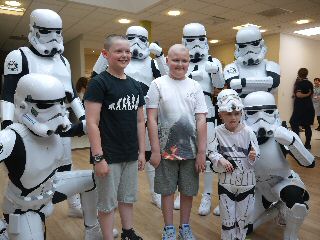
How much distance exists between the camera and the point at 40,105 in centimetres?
173

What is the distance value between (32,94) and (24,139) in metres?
0.25

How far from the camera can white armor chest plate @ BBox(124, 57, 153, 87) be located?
286 cm

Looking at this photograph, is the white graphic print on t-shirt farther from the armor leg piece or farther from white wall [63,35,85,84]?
white wall [63,35,85,84]

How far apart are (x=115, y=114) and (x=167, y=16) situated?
555cm

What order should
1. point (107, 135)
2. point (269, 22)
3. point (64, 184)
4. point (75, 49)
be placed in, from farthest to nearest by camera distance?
point (75, 49) → point (269, 22) → point (64, 184) → point (107, 135)

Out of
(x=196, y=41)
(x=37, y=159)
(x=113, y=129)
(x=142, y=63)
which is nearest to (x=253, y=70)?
(x=196, y=41)

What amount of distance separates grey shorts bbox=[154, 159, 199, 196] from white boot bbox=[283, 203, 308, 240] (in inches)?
25.8

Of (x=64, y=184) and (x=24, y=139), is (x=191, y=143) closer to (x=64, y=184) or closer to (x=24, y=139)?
(x=64, y=184)

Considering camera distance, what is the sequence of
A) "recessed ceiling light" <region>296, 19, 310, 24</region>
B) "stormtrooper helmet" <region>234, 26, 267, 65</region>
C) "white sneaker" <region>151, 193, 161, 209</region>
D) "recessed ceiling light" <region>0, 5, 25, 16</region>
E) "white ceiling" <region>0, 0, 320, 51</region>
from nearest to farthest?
"stormtrooper helmet" <region>234, 26, 267, 65</region>
"white sneaker" <region>151, 193, 161, 209</region>
"white ceiling" <region>0, 0, 320, 51</region>
"recessed ceiling light" <region>0, 5, 25, 16</region>
"recessed ceiling light" <region>296, 19, 310, 24</region>

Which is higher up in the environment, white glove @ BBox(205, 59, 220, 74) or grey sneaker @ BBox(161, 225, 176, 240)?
white glove @ BBox(205, 59, 220, 74)

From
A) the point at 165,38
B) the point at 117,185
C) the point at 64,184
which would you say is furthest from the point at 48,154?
the point at 165,38

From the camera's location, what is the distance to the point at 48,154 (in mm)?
1801

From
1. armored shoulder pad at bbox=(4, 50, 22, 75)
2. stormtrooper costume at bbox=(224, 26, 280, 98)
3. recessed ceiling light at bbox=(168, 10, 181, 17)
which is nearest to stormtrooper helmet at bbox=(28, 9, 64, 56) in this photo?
armored shoulder pad at bbox=(4, 50, 22, 75)

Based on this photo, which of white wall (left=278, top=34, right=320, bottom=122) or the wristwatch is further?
white wall (left=278, top=34, right=320, bottom=122)
